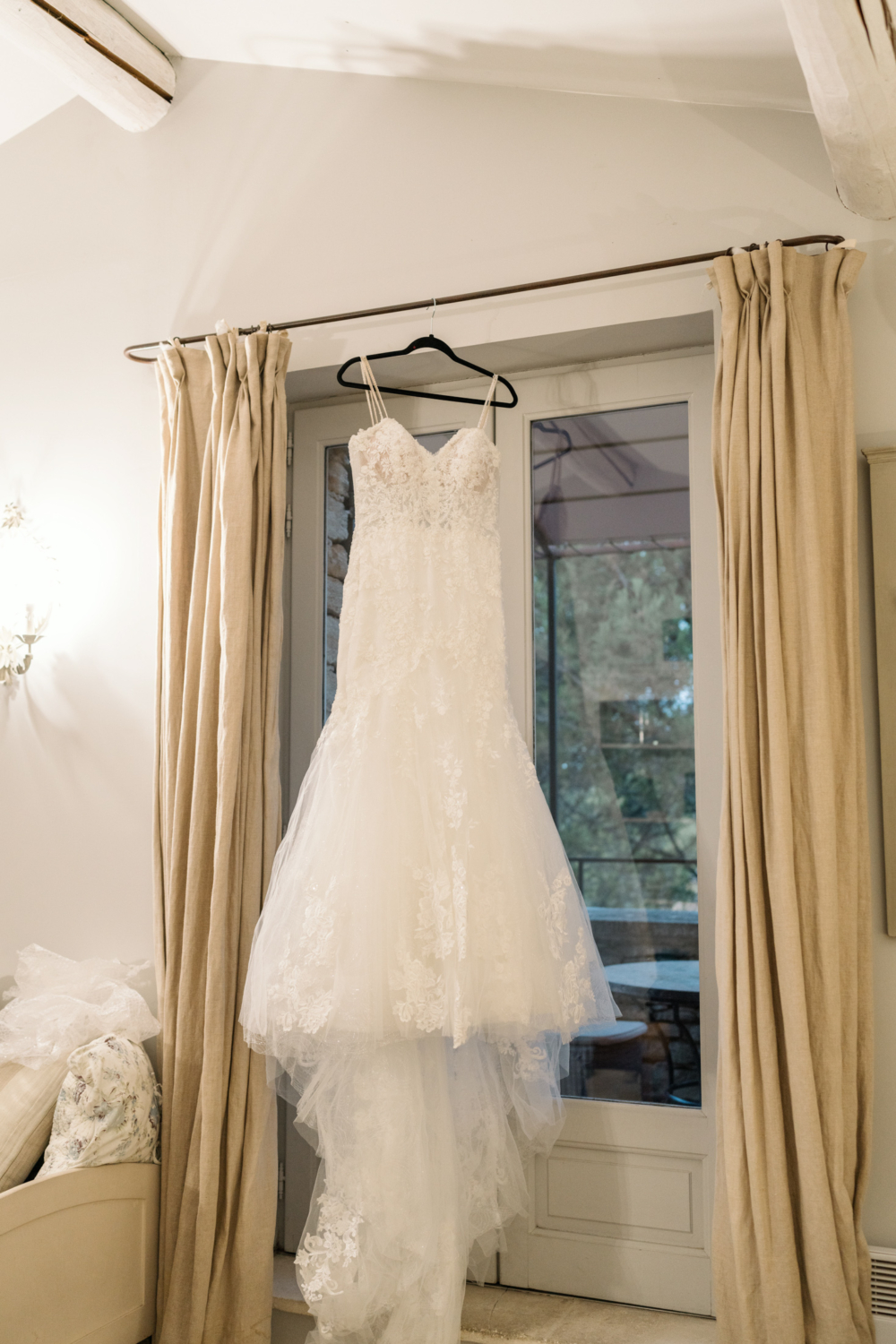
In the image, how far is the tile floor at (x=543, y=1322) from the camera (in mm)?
2041

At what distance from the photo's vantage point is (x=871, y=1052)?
1.78 meters

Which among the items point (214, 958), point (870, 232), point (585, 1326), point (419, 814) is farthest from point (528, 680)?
point (585, 1326)

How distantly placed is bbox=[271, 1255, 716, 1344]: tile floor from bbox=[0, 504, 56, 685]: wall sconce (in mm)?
1724

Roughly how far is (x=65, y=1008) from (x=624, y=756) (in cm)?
142

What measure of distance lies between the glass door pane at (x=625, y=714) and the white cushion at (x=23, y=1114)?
1.14m

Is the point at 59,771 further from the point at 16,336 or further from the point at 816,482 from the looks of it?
the point at 816,482

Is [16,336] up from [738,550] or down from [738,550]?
up

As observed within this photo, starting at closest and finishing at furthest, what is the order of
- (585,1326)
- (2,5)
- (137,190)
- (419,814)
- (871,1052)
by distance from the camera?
(871,1052), (419,814), (585,1326), (2,5), (137,190)

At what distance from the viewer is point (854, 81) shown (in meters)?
1.55

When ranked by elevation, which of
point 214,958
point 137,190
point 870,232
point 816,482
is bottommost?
point 214,958

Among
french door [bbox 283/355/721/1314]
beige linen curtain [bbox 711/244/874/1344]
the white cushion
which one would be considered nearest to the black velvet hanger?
french door [bbox 283/355/721/1314]

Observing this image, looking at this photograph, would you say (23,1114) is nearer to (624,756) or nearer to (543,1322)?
(543,1322)

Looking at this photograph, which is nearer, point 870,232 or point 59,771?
point 870,232

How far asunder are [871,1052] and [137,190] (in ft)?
9.09
